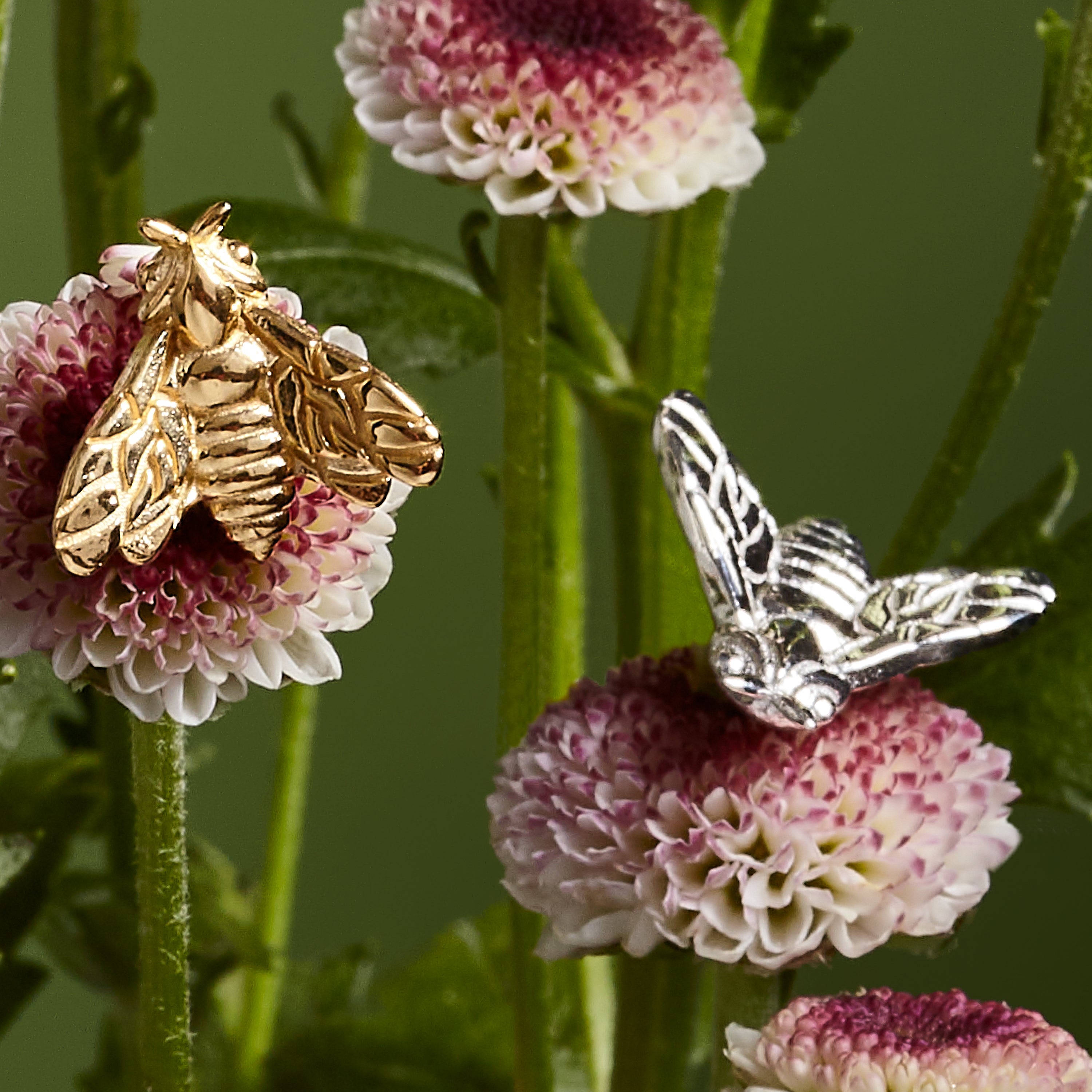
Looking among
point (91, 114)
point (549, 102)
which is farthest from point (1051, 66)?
point (91, 114)

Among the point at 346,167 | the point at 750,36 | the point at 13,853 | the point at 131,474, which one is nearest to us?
the point at 131,474

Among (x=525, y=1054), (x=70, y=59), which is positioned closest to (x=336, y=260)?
(x=70, y=59)

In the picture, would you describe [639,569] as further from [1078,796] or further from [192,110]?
[192,110]

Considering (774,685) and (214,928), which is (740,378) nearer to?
(214,928)

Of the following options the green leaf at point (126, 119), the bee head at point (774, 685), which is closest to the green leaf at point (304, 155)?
the green leaf at point (126, 119)

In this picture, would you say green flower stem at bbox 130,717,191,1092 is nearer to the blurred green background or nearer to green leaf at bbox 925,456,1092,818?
green leaf at bbox 925,456,1092,818

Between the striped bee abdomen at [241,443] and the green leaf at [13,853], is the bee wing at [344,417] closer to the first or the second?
the striped bee abdomen at [241,443]
